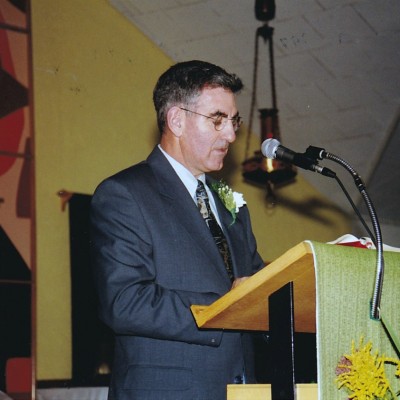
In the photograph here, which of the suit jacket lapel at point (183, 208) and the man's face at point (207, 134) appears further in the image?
the man's face at point (207, 134)

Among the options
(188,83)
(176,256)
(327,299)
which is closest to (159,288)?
(176,256)

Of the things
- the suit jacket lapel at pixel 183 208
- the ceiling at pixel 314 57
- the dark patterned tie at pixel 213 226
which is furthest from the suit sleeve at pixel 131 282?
the ceiling at pixel 314 57

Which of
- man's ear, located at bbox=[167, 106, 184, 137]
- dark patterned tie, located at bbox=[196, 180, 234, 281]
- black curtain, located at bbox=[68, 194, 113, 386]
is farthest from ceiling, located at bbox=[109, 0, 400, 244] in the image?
dark patterned tie, located at bbox=[196, 180, 234, 281]

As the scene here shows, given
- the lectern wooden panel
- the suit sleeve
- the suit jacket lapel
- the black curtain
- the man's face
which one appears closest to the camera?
the lectern wooden panel

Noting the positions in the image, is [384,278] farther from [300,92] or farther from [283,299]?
[300,92]

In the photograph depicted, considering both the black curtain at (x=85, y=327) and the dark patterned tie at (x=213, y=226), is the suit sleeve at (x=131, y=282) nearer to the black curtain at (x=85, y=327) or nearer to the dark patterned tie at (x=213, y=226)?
the dark patterned tie at (x=213, y=226)

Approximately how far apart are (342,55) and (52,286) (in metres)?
2.88

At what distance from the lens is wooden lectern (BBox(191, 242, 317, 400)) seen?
6.17ft

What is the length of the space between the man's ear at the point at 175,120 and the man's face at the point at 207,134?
2cm

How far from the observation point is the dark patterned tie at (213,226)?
280 centimetres

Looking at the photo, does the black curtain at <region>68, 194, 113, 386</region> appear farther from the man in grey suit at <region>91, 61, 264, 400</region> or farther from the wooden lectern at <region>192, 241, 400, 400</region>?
the wooden lectern at <region>192, 241, 400, 400</region>

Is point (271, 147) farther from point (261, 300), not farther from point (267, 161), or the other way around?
point (267, 161)

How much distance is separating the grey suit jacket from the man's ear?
0.95 ft

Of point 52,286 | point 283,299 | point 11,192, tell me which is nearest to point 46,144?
point 11,192
